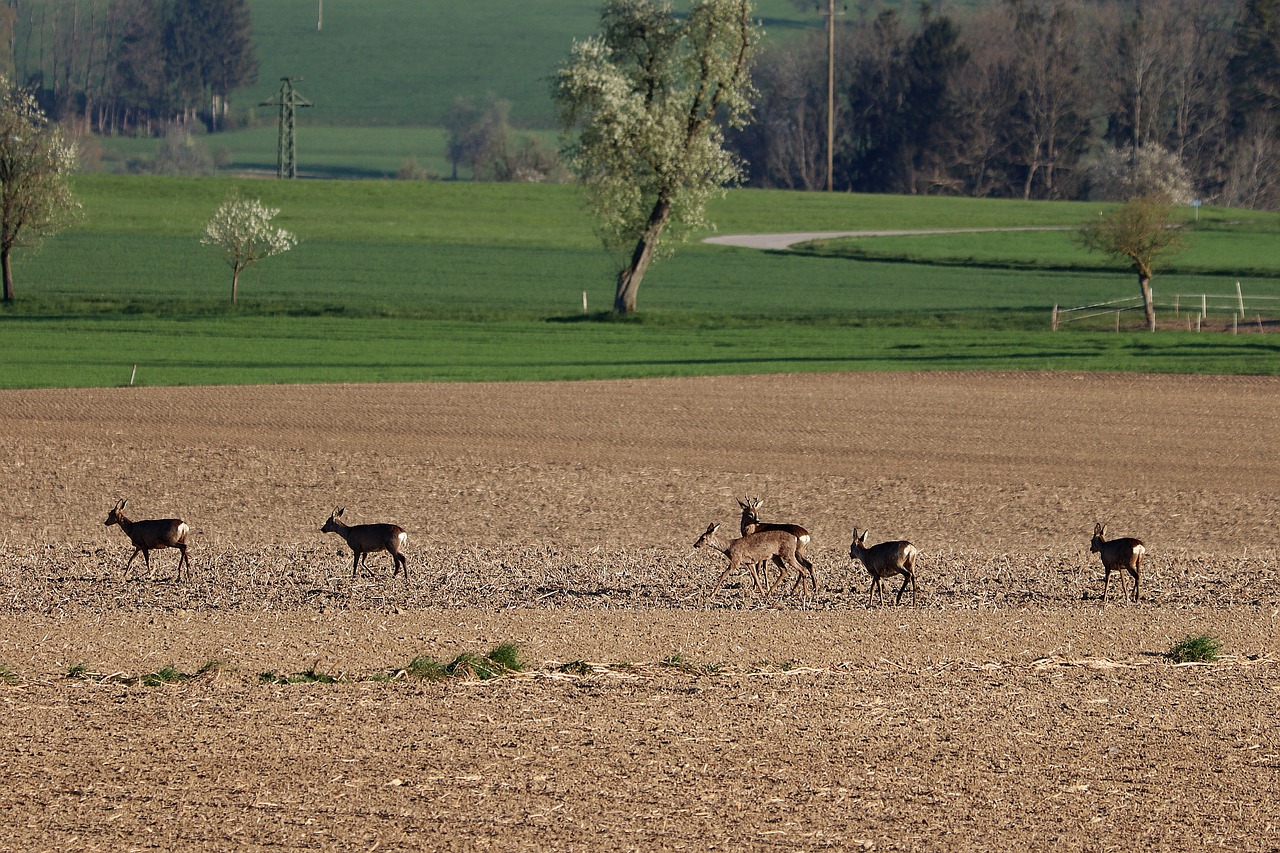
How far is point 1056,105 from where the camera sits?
5517 inches

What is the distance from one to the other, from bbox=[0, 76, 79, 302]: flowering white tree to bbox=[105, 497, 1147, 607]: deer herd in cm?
4322

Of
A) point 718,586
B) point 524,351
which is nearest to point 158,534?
point 718,586

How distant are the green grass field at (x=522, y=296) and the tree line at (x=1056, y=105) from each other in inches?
939

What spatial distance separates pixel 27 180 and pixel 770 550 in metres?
48.2

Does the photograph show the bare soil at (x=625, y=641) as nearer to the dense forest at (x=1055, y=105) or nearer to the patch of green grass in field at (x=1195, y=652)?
the patch of green grass in field at (x=1195, y=652)

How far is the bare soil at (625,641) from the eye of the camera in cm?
1004

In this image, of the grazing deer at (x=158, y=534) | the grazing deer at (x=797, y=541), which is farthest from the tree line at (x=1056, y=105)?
the grazing deer at (x=158, y=534)

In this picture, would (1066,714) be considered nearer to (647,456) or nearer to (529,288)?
(647,456)

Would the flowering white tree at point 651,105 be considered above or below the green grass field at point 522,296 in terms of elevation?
above

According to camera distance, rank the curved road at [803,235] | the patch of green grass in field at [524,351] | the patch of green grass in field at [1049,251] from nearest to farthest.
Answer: the patch of green grass in field at [524,351]
the patch of green grass in field at [1049,251]
the curved road at [803,235]

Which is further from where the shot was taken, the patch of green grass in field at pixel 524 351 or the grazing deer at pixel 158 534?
the patch of green grass in field at pixel 524 351

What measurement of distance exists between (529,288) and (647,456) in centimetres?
4256

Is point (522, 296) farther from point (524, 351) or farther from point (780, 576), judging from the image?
point (780, 576)

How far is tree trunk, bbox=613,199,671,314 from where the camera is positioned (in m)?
55.8
